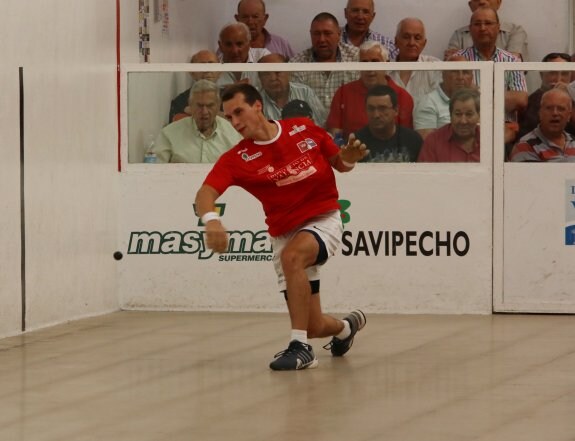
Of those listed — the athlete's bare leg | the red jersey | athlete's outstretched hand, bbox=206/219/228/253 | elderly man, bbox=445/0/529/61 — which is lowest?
the athlete's bare leg

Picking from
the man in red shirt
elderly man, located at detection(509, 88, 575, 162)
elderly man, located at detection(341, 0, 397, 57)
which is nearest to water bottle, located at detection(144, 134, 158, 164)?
elderly man, located at detection(341, 0, 397, 57)

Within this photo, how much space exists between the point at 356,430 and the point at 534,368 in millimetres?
2334

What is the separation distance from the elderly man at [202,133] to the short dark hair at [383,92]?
45.0 inches

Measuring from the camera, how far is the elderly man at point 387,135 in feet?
38.6

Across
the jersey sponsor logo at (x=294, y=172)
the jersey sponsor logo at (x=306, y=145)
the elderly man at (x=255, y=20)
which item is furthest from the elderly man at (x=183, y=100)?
the jersey sponsor logo at (x=294, y=172)

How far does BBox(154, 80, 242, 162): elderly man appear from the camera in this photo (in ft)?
39.3

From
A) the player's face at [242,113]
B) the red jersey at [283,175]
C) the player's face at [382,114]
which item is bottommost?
the red jersey at [283,175]

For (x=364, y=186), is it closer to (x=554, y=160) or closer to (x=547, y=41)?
(x=554, y=160)

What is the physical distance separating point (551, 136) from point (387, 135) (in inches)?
51.5

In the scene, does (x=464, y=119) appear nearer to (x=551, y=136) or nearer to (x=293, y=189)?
(x=551, y=136)

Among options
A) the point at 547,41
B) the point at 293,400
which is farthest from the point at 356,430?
the point at 547,41

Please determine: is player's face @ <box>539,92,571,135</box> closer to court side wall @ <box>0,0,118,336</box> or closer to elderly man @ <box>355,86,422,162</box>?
elderly man @ <box>355,86,422,162</box>

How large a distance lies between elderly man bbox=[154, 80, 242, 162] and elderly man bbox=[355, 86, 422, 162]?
1098 mm

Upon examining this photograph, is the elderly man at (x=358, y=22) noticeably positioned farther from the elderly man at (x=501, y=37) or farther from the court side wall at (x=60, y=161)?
the court side wall at (x=60, y=161)
